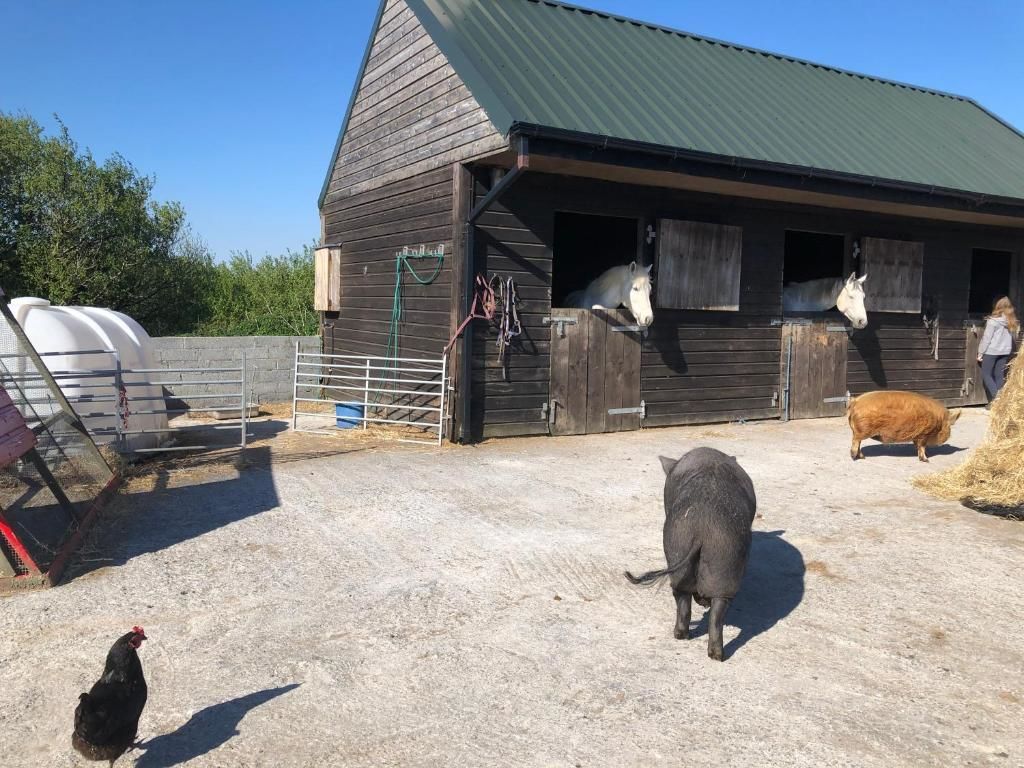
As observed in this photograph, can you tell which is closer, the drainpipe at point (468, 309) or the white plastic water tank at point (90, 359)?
the white plastic water tank at point (90, 359)

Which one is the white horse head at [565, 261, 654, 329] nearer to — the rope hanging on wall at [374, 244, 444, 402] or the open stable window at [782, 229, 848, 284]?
the rope hanging on wall at [374, 244, 444, 402]

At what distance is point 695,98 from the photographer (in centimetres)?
1107

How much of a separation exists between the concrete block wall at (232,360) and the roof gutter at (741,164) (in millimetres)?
6007

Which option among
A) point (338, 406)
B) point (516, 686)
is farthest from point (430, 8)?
point (516, 686)

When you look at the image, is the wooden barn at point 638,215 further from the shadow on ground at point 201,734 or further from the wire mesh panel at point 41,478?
the shadow on ground at point 201,734

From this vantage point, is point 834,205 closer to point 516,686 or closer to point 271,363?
point 271,363

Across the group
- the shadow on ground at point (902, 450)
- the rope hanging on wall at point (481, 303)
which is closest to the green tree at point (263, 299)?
the rope hanging on wall at point (481, 303)

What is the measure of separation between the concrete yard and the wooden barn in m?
3.21

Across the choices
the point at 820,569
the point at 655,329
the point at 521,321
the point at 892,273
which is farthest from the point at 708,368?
the point at 820,569

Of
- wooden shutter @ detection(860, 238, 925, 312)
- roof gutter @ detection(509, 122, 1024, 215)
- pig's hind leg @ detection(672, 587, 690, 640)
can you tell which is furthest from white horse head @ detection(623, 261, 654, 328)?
pig's hind leg @ detection(672, 587, 690, 640)

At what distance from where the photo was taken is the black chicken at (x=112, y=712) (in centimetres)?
273

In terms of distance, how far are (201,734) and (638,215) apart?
8543 mm

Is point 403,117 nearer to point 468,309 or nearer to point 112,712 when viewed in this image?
point 468,309

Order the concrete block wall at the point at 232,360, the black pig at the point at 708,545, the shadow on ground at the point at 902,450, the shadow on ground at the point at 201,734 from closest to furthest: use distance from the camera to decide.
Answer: the shadow on ground at the point at 201,734 → the black pig at the point at 708,545 → the shadow on ground at the point at 902,450 → the concrete block wall at the point at 232,360
